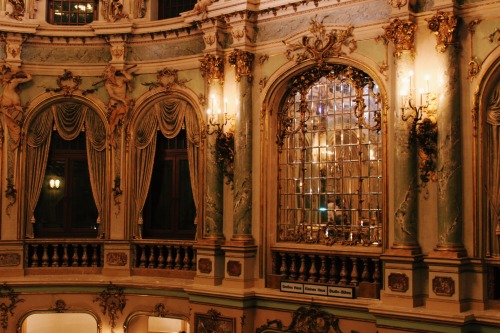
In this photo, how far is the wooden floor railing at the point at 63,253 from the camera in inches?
520

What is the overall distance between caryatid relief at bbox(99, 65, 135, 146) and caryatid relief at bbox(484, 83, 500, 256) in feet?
22.1

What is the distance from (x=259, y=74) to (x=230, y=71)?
0.53 metres

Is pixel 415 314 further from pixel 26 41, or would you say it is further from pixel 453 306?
pixel 26 41

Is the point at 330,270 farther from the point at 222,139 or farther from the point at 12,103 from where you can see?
the point at 12,103

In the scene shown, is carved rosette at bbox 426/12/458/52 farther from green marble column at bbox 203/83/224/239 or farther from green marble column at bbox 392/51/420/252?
green marble column at bbox 203/83/224/239

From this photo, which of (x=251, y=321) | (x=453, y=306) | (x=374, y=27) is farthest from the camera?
(x=251, y=321)

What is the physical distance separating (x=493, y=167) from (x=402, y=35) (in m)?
2.18

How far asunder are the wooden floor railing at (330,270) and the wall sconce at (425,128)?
5.14 feet

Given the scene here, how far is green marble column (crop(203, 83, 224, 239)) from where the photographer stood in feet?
38.9

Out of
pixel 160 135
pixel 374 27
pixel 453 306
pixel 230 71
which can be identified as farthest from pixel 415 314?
pixel 160 135

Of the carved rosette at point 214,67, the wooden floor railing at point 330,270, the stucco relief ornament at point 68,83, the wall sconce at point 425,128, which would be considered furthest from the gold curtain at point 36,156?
the wall sconce at point 425,128

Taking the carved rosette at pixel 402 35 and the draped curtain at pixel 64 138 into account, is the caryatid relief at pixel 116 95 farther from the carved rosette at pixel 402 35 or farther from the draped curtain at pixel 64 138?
the carved rosette at pixel 402 35

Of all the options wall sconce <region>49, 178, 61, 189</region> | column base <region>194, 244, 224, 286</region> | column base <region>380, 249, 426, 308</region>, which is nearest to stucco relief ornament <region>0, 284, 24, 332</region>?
wall sconce <region>49, 178, 61, 189</region>

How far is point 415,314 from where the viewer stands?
9250 millimetres
